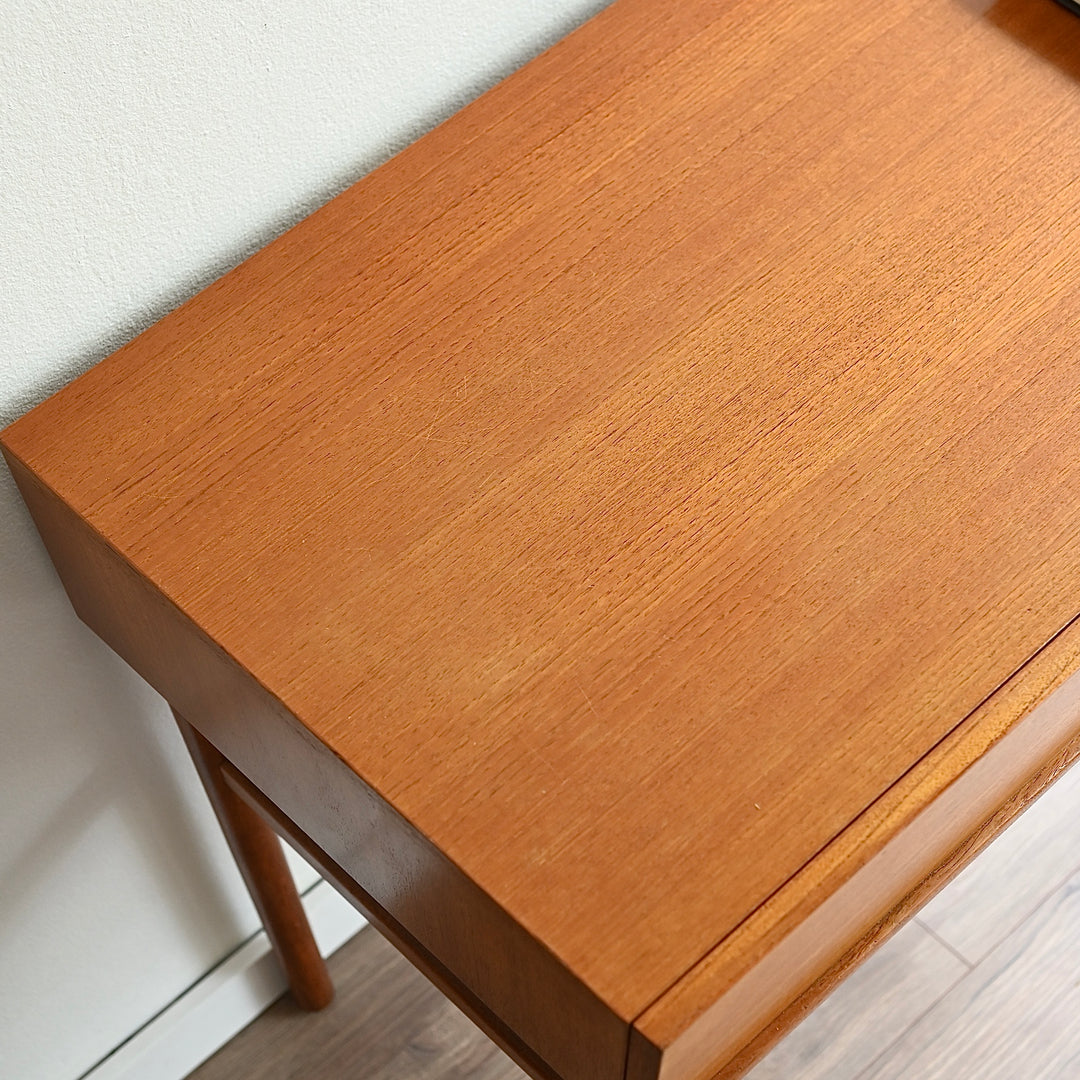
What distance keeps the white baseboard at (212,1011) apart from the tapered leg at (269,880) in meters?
0.03

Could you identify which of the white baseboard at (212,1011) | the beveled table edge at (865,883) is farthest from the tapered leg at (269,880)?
the beveled table edge at (865,883)

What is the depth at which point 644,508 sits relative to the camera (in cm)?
69

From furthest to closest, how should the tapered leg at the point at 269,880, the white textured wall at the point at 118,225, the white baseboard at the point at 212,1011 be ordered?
the white baseboard at the point at 212,1011
the tapered leg at the point at 269,880
the white textured wall at the point at 118,225

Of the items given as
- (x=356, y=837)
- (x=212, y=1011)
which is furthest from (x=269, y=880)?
(x=356, y=837)

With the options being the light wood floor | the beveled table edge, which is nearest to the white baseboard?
the light wood floor

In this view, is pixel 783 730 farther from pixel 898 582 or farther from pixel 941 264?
pixel 941 264

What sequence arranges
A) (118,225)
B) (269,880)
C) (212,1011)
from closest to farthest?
(118,225)
(269,880)
(212,1011)

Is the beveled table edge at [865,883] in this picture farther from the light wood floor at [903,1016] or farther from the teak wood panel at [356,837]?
the light wood floor at [903,1016]

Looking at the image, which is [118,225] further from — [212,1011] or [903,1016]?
[903,1016]

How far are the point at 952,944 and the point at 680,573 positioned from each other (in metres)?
0.76

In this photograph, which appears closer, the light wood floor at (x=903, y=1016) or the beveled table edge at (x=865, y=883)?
the beveled table edge at (x=865, y=883)

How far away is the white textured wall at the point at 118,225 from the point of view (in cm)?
71

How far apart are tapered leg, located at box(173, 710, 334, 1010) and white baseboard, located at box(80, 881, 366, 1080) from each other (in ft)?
0.11

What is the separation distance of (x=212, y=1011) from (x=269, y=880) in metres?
0.22
